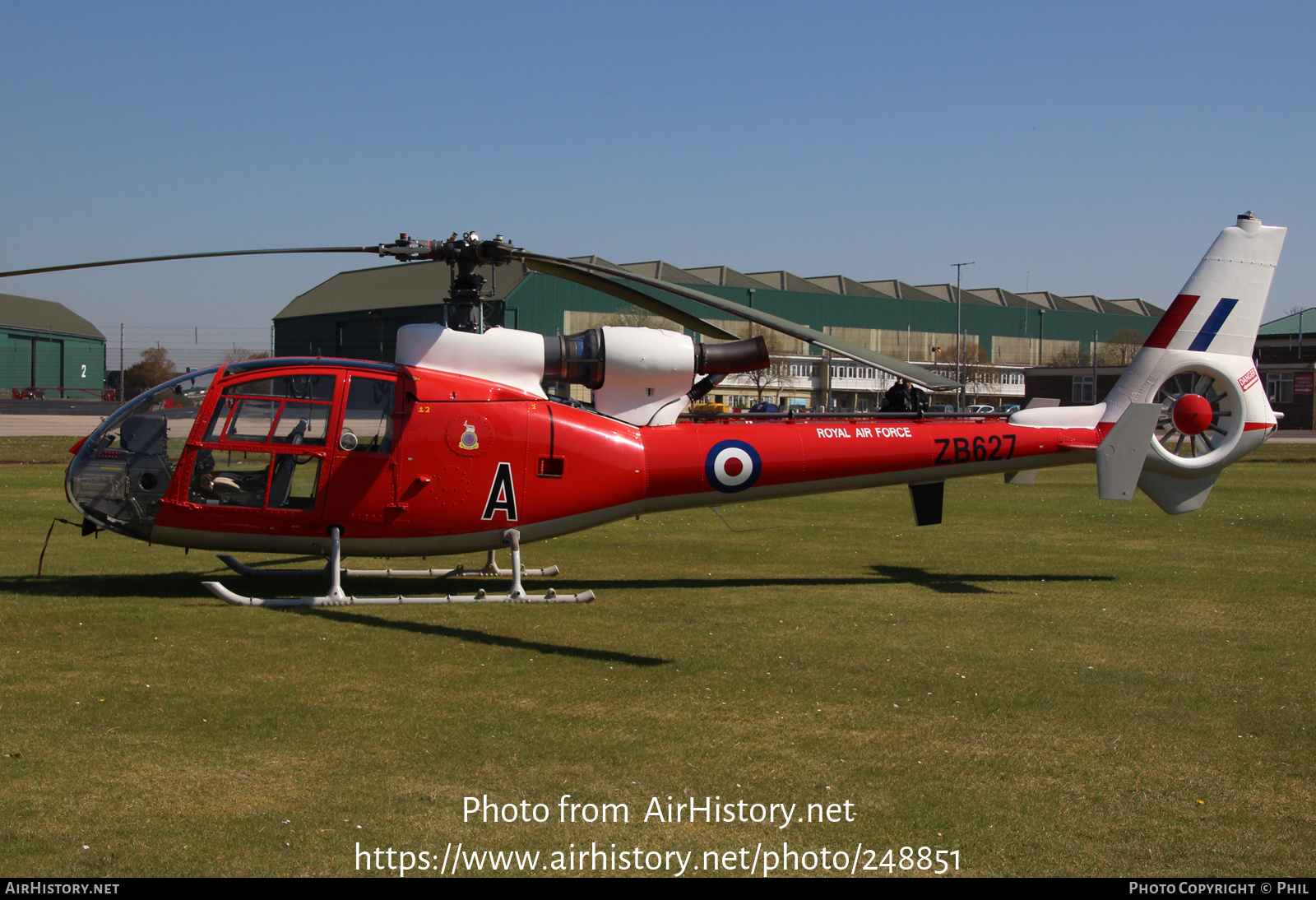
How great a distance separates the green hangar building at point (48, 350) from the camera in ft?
339

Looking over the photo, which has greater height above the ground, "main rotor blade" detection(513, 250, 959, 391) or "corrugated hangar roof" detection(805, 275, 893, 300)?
"corrugated hangar roof" detection(805, 275, 893, 300)

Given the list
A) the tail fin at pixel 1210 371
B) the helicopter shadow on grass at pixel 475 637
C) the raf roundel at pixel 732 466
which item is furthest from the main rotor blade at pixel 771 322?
the tail fin at pixel 1210 371

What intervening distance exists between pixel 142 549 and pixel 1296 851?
13.9m

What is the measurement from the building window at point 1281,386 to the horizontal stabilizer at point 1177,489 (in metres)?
63.3

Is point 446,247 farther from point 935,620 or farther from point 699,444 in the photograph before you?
point 935,620

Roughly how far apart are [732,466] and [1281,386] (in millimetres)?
69089

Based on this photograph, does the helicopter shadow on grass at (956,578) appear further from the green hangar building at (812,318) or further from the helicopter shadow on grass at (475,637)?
the green hangar building at (812,318)

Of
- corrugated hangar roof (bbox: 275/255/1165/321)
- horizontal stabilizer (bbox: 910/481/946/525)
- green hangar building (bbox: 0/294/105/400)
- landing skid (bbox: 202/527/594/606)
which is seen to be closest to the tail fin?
horizontal stabilizer (bbox: 910/481/946/525)

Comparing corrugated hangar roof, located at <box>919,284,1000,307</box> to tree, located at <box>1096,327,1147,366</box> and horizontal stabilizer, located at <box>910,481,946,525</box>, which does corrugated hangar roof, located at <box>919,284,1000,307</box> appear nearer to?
tree, located at <box>1096,327,1147,366</box>

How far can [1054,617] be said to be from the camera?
10438mm

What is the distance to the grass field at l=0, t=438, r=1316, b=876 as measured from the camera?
16.8 ft

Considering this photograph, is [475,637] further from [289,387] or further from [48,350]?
[48,350]

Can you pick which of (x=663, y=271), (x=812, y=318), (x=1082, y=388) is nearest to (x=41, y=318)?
(x=663, y=271)

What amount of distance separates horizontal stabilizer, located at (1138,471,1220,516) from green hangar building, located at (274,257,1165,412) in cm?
6034
